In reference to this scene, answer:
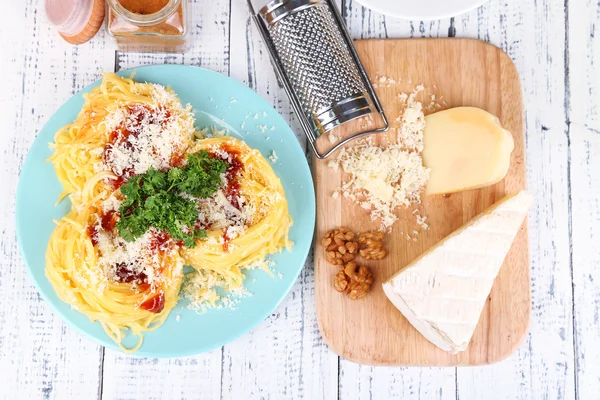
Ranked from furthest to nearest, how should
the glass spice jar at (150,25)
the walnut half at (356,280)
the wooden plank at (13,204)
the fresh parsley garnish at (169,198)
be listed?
the wooden plank at (13,204)
the walnut half at (356,280)
the glass spice jar at (150,25)
the fresh parsley garnish at (169,198)

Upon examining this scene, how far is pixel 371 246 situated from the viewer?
2020 millimetres

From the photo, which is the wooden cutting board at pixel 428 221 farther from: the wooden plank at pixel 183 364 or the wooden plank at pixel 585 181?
the wooden plank at pixel 183 364

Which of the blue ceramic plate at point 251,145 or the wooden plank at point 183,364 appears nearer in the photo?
the blue ceramic plate at point 251,145

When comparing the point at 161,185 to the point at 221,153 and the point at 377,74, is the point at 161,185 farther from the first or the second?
the point at 377,74

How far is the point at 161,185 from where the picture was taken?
71.7 inches

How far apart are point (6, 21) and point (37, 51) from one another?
15 centimetres

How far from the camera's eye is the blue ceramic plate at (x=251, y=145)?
1.96m

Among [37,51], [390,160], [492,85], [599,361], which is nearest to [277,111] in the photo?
[390,160]

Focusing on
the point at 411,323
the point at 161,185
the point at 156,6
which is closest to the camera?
the point at 161,185

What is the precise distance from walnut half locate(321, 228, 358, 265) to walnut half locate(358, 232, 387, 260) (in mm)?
26

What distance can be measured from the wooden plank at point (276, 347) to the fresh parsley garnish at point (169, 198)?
445mm

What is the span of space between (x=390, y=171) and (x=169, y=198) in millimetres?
759

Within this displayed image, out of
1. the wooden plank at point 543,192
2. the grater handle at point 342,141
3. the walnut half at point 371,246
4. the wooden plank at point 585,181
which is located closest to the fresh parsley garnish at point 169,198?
the grater handle at point 342,141

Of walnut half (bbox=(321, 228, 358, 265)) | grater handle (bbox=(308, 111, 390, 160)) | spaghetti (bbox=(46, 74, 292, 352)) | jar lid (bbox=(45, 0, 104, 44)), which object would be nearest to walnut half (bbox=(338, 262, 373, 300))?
walnut half (bbox=(321, 228, 358, 265))
